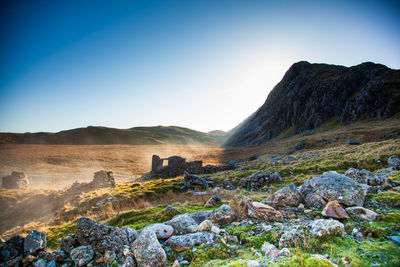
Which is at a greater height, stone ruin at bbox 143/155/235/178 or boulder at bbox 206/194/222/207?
boulder at bbox 206/194/222/207

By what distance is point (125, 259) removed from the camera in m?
4.23

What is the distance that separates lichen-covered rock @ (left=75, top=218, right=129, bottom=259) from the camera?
14.7 ft

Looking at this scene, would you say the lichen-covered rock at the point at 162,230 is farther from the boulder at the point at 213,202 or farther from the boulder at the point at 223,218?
the boulder at the point at 213,202

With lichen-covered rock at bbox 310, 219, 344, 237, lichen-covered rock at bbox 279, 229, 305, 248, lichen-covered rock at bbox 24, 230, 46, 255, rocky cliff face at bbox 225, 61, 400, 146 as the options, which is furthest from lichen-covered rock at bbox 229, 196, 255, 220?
rocky cliff face at bbox 225, 61, 400, 146

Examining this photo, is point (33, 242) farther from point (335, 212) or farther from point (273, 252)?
point (335, 212)

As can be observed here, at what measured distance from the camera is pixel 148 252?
409cm

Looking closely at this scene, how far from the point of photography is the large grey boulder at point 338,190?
19.3ft

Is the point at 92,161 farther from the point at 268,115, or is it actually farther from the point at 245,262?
the point at 268,115

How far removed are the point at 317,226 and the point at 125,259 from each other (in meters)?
4.71

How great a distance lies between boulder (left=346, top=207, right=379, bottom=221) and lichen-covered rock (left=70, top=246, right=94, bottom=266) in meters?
6.98

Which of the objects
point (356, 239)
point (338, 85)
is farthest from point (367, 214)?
point (338, 85)

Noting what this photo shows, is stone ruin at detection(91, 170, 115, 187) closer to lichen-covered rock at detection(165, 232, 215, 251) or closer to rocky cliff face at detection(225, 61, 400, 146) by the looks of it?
lichen-covered rock at detection(165, 232, 215, 251)

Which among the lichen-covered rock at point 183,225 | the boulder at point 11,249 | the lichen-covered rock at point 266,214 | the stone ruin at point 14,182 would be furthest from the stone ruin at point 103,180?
the lichen-covered rock at point 266,214

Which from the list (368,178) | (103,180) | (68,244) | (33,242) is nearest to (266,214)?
(68,244)
